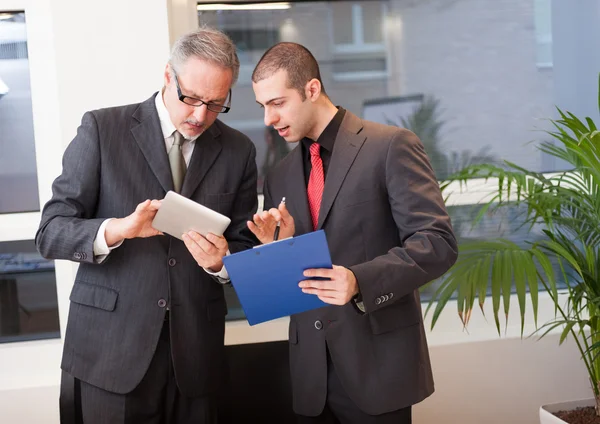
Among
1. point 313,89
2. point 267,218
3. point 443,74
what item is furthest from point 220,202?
point 443,74

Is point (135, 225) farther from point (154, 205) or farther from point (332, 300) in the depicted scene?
point (332, 300)

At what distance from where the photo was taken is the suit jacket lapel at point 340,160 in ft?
6.95

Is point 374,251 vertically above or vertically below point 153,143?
below

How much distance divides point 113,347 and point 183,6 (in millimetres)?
1579

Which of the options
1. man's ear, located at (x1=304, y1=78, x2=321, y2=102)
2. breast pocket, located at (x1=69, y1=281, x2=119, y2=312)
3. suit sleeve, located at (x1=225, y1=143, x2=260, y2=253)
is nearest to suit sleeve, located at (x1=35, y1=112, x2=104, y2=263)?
breast pocket, located at (x1=69, y1=281, x2=119, y2=312)

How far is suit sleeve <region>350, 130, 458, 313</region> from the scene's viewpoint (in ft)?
6.40

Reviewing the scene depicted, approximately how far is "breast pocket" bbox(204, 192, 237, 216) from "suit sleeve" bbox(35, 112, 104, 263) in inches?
12.8

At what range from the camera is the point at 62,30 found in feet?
9.15

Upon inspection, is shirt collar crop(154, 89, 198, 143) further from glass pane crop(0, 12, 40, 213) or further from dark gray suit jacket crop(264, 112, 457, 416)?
glass pane crop(0, 12, 40, 213)

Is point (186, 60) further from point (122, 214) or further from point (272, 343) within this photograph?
point (272, 343)

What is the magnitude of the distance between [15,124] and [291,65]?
1.55m

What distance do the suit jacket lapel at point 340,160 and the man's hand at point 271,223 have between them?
0.09 metres

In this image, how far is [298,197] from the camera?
2.20 metres

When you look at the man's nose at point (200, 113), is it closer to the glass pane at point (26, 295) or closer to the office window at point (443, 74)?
the office window at point (443, 74)
